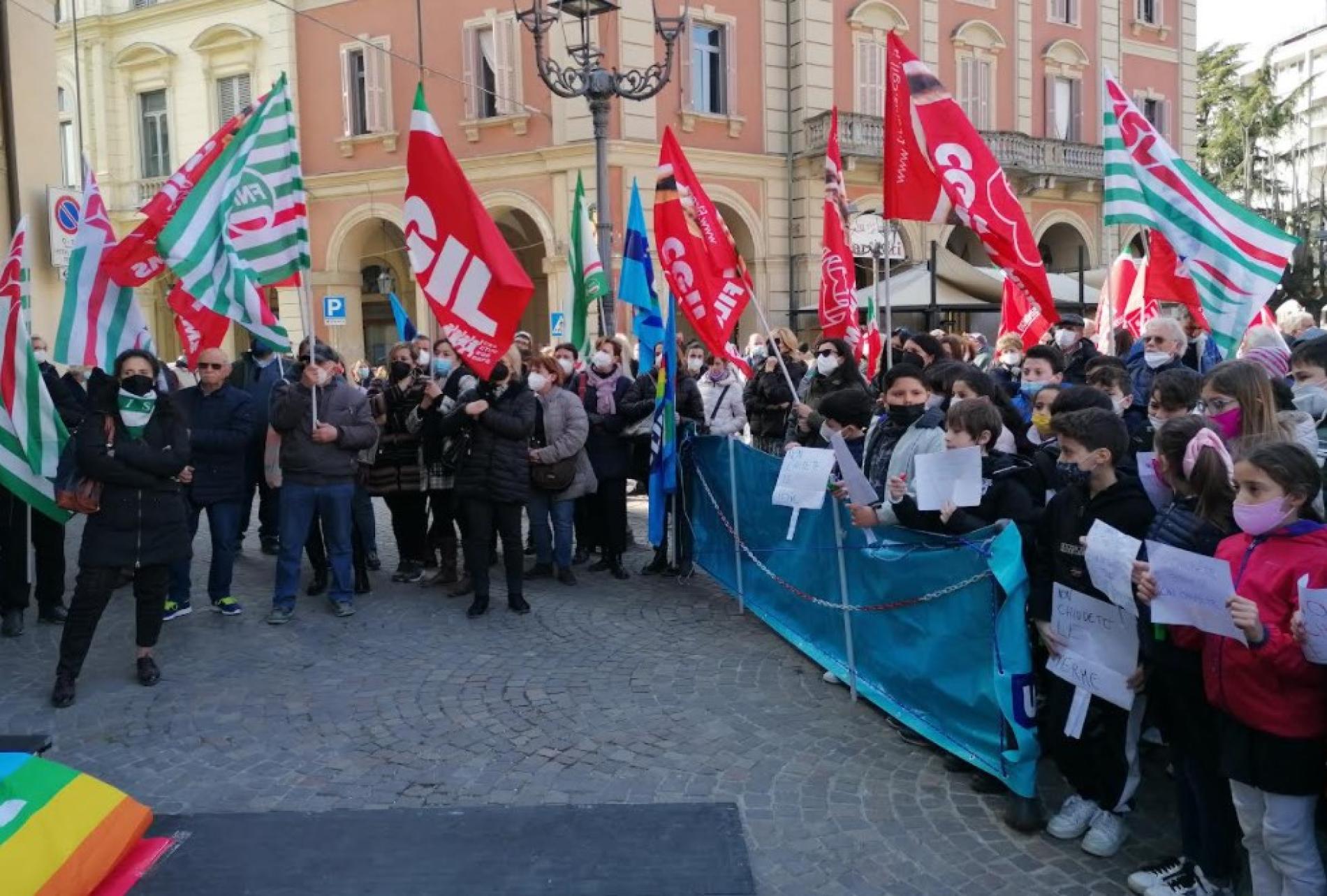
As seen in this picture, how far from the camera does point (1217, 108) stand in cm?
4544

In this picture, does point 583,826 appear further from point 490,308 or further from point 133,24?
point 133,24

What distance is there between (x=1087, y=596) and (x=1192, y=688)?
0.53 m

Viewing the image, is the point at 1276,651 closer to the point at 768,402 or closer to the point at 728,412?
the point at 728,412

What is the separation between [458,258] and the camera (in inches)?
271

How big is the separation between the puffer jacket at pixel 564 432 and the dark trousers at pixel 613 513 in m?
0.27

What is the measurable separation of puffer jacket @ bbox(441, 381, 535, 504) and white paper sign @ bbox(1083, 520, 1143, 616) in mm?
4428

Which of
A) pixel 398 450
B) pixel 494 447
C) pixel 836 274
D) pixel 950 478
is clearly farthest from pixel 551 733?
pixel 836 274

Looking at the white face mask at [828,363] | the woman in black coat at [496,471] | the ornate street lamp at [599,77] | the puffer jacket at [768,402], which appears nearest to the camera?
the woman in black coat at [496,471]

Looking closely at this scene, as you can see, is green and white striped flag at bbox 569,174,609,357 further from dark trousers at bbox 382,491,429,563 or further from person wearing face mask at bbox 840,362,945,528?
person wearing face mask at bbox 840,362,945,528

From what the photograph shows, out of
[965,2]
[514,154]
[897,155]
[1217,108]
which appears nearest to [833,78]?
[965,2]

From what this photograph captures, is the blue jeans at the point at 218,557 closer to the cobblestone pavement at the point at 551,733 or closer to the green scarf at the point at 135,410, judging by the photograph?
the cobblestone pavement at the point at 551,733

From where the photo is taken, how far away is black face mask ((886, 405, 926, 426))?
5578 mm

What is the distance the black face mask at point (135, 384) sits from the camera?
19.8 ft

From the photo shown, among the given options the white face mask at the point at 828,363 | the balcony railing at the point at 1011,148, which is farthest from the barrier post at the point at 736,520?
the balcony railing at the point at 1011,148
